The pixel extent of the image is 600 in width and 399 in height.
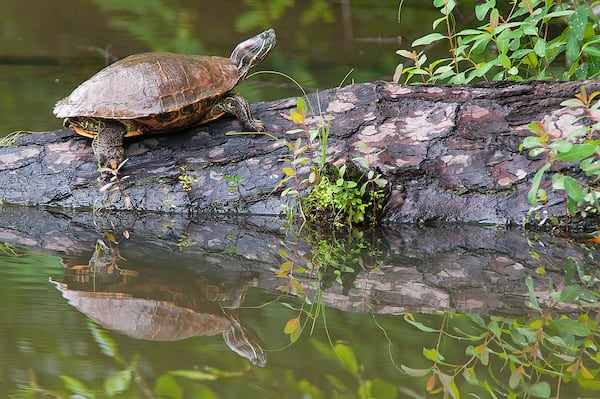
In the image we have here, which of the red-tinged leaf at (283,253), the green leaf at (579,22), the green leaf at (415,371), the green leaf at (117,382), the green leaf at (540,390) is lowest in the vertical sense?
the green leaf at (540,390)

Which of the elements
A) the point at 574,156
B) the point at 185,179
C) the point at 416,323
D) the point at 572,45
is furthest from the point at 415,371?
the point at 572,45

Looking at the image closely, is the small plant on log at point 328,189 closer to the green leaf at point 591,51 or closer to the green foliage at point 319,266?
the green foliage at point 319,266

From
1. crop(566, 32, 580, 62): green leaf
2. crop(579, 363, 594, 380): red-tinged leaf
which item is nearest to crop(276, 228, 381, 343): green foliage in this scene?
crop(579, 363, 594, 380): red-tinged leaf

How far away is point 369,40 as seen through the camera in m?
9.68

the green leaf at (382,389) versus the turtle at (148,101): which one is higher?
the turtle at (148,101)

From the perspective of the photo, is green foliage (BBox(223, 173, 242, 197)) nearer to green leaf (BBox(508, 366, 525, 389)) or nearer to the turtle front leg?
the turtle front leg

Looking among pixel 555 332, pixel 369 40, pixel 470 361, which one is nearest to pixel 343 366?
pixel 470 361

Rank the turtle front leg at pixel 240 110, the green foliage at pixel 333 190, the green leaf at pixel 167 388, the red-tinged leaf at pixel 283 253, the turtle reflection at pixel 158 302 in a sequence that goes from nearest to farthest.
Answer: the green leaf at pixel 167 388
the turtle reflection at pixel 158 302
the red-tinged leaf at pixel 283 253
the green foliage at pixel 333 190
the turtle front leg at pixel 240 110

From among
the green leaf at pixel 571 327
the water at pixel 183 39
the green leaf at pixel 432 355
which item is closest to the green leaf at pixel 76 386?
the green leaf at pixel 432 355

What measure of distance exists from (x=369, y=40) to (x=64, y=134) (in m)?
5.56

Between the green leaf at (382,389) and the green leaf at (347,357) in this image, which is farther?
the green leaf at (347,357)

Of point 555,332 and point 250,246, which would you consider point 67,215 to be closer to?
point 250,246

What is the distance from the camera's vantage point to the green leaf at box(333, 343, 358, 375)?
2.55 metres

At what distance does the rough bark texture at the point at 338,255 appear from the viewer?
3.28 metres
